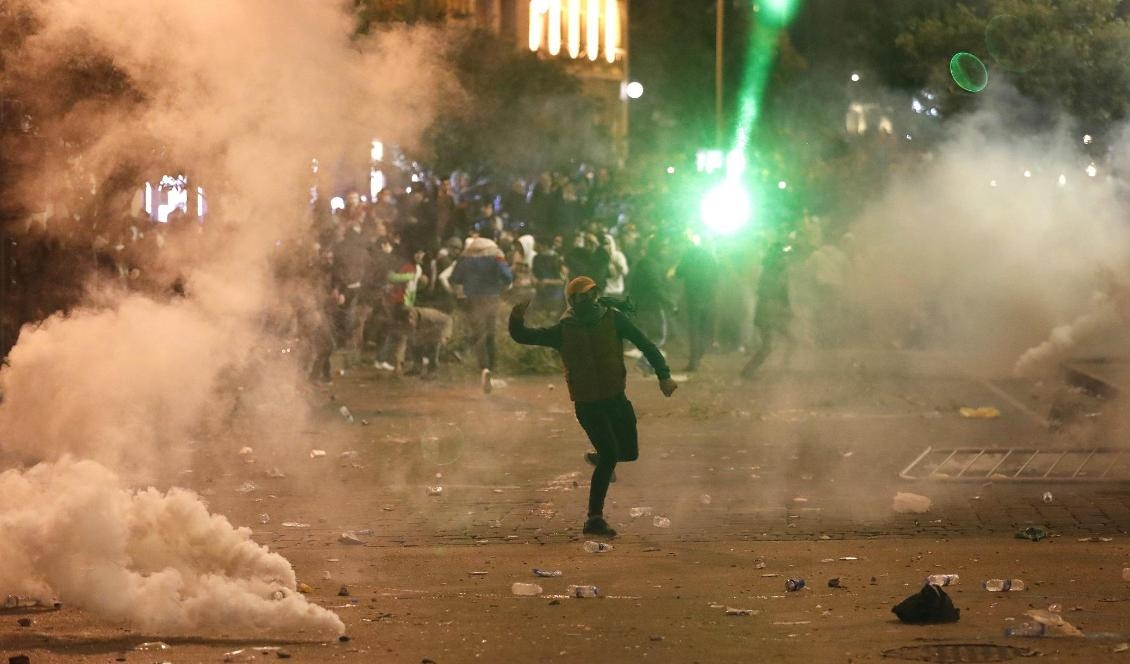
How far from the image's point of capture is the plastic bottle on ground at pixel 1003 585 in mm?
8241

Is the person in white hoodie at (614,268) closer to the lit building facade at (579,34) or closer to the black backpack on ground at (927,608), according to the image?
the lit building facade at (579,34)

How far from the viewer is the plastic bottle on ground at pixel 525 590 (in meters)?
8.29

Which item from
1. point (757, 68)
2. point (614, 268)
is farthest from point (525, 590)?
point (757, 68)

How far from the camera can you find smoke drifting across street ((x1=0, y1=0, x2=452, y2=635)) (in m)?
7.50

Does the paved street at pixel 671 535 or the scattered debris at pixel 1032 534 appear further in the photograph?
the scattered debris at pixel 1032 534

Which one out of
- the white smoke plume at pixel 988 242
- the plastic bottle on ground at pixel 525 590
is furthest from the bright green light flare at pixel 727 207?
the plastic bottle on ground at pixel 525 590

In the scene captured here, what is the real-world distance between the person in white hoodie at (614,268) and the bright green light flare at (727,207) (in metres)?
3.42

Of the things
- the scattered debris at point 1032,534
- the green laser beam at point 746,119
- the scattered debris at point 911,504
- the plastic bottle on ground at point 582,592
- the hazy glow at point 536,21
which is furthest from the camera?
the hazy glow at point 536,21

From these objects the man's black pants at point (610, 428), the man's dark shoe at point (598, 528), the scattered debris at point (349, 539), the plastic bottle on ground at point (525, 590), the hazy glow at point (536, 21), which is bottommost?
the plastic bottle on ground at point (525, 590)

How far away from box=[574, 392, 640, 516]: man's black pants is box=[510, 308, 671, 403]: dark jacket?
6 cm

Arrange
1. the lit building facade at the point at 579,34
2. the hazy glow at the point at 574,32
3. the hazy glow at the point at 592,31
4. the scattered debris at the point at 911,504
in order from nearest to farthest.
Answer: the scattered debris at the point at 911,504 → the lit building facade at the point at 579,34 → the hazy glow at the point at 574,32 → the hazy glow at the point at 592,31

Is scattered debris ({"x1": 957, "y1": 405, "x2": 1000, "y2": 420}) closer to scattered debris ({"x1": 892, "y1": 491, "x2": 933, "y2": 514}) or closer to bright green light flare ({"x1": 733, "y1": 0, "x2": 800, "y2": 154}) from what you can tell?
scattered debris ({"x1": 892, "y1": 491, "x2": 933, "y2": 514})

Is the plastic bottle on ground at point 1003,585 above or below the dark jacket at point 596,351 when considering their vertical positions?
below

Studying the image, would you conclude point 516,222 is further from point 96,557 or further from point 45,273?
point 96,557
